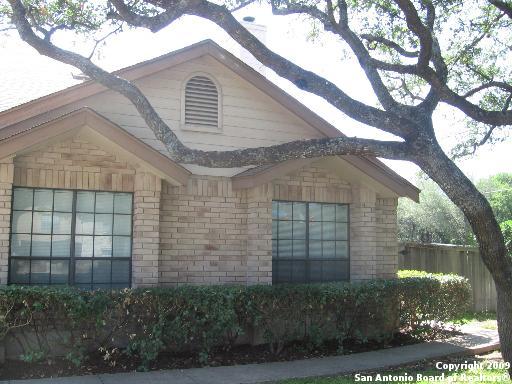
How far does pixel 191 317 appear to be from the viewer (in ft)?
28.3

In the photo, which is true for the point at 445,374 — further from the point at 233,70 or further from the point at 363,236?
the point at 233,70

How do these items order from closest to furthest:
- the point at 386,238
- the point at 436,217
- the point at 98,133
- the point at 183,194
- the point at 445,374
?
the point at 445,374 < the point at 98,133 < the point at 183,194 < the point at 386,238 < the point at 436,217

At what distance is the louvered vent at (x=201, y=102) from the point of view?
34.7 feet

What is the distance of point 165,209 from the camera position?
32.9ft

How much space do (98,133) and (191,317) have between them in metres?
3.18

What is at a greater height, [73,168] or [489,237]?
[73,168]

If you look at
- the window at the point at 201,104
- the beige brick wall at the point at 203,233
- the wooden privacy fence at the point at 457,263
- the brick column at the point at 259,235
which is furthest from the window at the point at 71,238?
the wooden privacy fence at the point at 457,263

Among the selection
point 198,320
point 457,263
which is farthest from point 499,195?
point 198,320

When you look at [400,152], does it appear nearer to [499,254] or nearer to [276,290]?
[499,254]

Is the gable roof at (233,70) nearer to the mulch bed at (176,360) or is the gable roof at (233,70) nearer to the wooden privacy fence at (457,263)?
the mulch bed at (176,360)

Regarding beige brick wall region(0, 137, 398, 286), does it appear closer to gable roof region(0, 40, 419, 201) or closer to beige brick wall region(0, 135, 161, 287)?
beige brick wall region(0, 135, 161, 287)

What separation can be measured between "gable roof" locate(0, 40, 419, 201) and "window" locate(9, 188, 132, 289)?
1283 millimetres

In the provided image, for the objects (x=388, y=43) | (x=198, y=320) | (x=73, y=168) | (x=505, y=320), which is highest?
(x=388, y=43)

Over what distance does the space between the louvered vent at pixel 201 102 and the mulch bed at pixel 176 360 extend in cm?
411
